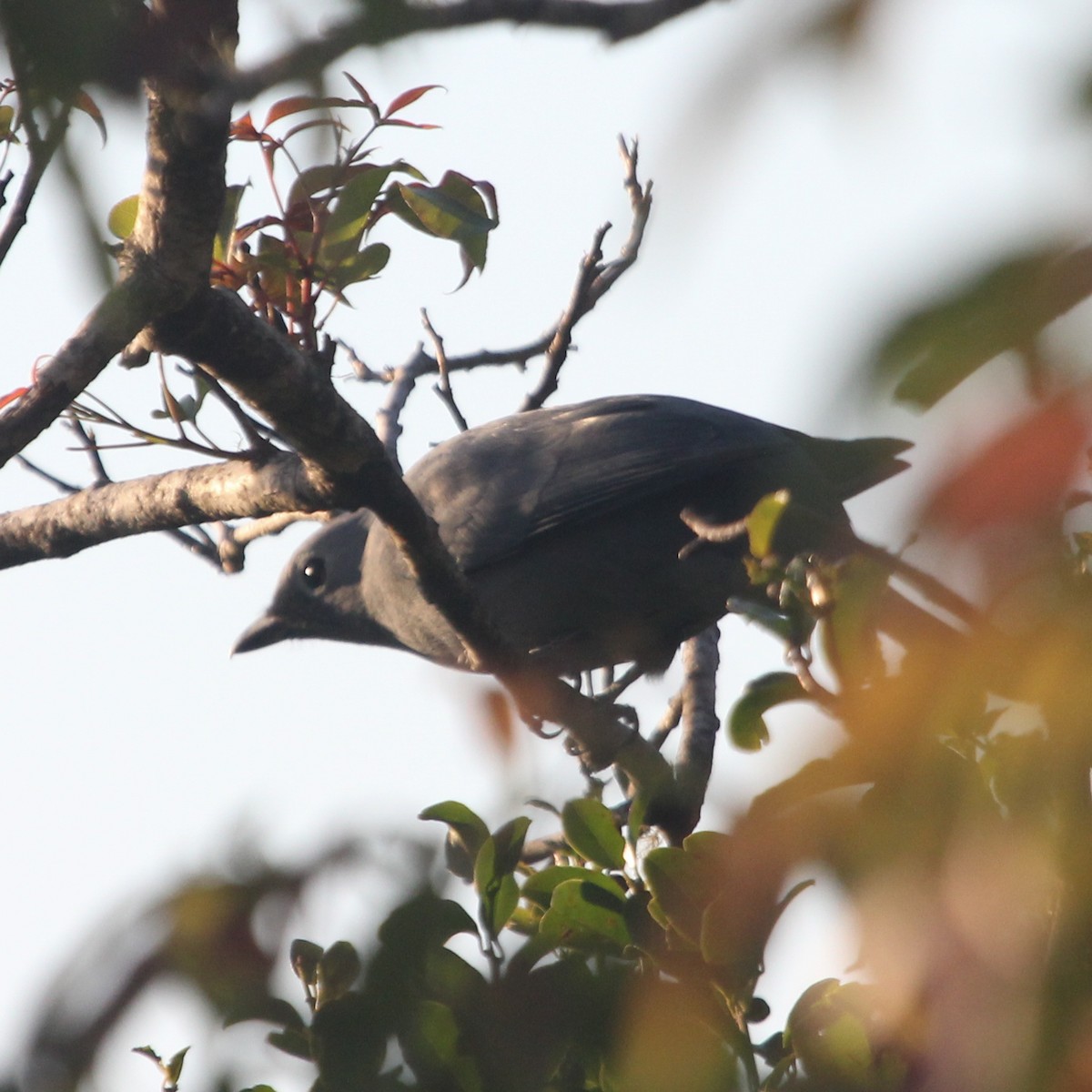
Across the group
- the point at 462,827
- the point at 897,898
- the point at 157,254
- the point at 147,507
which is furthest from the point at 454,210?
the point at 897,898

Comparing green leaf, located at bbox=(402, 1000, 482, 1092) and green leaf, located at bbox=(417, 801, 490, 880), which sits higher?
green leaf, located at bbox=(417, 801, 490, 880)

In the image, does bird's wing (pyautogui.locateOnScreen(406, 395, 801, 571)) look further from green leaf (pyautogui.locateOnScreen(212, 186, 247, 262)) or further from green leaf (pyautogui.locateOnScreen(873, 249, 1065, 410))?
green leaf (pyautogui.locateOnScreen(873, 249, 1065, 410))

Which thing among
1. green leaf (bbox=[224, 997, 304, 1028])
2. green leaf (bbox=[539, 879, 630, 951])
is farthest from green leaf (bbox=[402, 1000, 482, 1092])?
green leaf (bbox=[539, 879, 630, 951])

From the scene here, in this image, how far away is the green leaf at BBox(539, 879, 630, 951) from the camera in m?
2.60

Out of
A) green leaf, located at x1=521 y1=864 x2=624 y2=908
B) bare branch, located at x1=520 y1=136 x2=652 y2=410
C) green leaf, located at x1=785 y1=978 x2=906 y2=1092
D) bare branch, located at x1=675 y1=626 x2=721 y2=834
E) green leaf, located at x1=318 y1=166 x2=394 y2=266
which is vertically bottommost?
green leaf, located at x1=785 y1=978 x2=906 y2=1092

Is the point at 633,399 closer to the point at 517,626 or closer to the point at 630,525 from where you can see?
the point at 630,525

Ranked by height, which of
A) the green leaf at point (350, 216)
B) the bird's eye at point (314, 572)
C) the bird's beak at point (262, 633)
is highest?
the bird's eye at point (314, 572)

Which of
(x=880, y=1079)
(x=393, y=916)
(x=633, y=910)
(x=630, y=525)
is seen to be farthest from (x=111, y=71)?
(x=630, y=525)

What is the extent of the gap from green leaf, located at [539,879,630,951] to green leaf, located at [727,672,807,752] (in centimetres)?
101

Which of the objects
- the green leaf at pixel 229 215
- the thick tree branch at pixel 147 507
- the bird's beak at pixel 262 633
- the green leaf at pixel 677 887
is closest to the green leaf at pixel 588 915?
the green leaf at pixel 677 887

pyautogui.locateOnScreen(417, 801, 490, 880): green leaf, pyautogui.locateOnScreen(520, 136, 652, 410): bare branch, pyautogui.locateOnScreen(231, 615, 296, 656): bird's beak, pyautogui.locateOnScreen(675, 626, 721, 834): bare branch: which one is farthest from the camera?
pyautogui.locateOnScreen(231, 615, 296, 656): bird's beak

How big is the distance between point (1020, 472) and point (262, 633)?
5879 millimetres

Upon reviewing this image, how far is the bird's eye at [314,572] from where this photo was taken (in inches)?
246

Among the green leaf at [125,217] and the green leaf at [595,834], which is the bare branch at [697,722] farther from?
the green leaf at [125,217]
